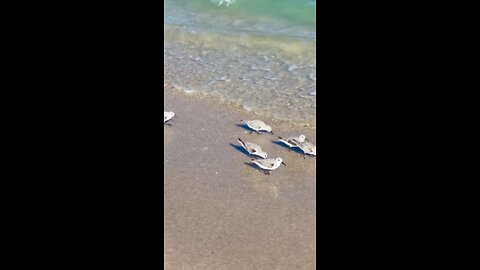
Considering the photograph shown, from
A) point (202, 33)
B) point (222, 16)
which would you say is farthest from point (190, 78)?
point (222, 16)

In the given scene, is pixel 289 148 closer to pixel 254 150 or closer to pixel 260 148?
pixel 260 148

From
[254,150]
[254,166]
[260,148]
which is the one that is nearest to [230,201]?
[254,166]

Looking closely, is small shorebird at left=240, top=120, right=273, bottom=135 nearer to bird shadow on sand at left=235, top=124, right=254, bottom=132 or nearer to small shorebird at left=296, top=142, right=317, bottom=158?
bird shadow on sand at left=235, top=124, right=254, bottom=132

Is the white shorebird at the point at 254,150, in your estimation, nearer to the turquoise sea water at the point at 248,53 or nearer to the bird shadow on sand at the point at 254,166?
the bird shadow on sand at the point at 254,166

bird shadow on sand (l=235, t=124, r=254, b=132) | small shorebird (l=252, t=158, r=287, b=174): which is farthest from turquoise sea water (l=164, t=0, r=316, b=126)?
small shorebird (l=252, t=158, r=287, b=174)
